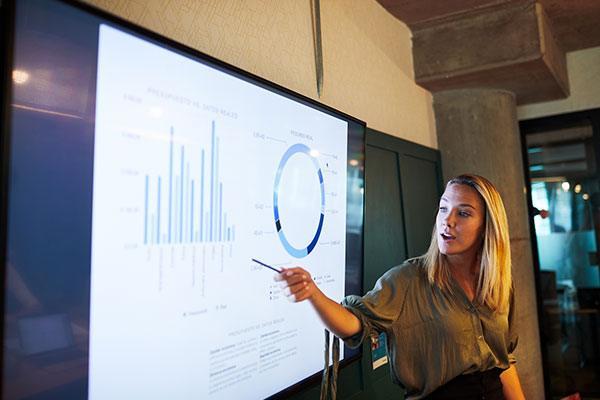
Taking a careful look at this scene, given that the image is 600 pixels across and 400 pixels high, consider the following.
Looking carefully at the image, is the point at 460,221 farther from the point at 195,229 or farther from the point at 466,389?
the point at 195,229

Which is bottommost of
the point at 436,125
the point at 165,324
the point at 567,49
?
the point at 165,324

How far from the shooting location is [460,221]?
176cm

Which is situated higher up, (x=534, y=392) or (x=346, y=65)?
(x=346, y=65)

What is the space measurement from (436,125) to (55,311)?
3091mm

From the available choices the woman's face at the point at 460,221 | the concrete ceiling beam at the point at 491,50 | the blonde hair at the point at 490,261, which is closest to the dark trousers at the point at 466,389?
the blonde hair at the point at 490,261

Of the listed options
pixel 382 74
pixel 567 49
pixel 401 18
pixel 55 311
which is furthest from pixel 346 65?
pixel 567 49

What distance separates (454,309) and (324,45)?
4.37 feet

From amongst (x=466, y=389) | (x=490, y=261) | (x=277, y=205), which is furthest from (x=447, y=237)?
(x=277, y=205)

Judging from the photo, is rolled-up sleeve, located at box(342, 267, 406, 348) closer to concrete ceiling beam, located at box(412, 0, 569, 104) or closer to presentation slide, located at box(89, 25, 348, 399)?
presentation slide, located at box(89, 25, 348, 399)

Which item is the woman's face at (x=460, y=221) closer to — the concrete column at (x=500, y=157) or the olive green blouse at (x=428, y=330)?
the olive green blouse at (x=428, y=330)

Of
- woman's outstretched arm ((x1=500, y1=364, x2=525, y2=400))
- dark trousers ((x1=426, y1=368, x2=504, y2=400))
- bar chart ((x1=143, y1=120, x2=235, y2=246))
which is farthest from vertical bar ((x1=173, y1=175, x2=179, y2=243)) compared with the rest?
woman's outstretched arm ((x1=500, y1=364, x2=525, y2=400))

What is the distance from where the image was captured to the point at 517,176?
3400 millimetres

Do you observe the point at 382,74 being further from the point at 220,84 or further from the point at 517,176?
the point at 220,84

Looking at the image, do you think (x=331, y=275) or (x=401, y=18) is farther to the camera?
(x=401, y=18)
